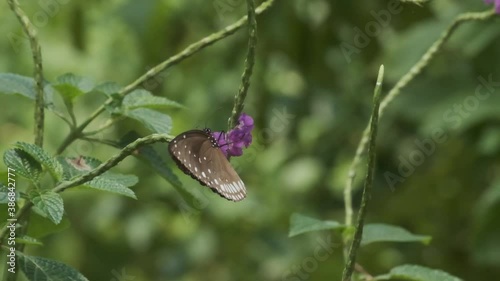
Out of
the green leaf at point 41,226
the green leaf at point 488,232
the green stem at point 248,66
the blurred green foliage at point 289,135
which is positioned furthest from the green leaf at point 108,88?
the green leaf at point 488,232

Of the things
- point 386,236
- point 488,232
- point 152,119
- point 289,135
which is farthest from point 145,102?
point 289,135

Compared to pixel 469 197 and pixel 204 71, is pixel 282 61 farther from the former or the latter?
pixel 469 197

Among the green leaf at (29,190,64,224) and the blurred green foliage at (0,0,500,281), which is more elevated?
the blurred green foliage at (0,0,500,281)

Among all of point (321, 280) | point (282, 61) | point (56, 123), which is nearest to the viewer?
point (321, 280)

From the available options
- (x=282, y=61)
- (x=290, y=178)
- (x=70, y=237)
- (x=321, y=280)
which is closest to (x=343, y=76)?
(x=282, y=61)

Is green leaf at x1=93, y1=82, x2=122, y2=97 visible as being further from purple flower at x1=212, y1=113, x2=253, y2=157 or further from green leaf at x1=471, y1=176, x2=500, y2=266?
green leaf at x1=471, y1=176, x2=500, y2=266

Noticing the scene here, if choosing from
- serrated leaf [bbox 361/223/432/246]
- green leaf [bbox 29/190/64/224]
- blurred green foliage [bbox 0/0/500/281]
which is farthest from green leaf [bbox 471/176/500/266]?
green leaf [bbox 29/190/64/224]
